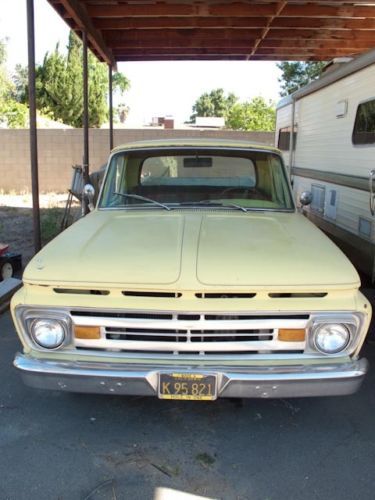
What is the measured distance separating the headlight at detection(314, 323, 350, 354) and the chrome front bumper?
0.09 metres

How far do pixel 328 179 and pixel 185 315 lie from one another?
14.3 feet

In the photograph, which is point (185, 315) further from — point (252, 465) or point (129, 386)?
point (252, 465)

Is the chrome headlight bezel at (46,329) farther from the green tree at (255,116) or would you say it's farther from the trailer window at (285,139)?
the green tree at (255,116)

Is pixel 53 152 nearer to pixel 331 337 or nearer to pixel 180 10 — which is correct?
pixel 180 10

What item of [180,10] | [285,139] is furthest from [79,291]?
[285,139]

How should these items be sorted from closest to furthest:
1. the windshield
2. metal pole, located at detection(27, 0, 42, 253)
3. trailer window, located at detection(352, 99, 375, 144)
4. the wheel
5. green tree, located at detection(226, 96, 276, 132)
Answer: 1. the windshield
2. trailer window, located at detection(352, 99, 375, 144)
3. metal pole, located at detection(27, 0, 42, 253)
4. the wheel
5. green tree, located at detection(226, 96, 276, 132)

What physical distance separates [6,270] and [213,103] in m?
87.8

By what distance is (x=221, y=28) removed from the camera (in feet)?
29.3

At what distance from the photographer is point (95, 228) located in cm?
361

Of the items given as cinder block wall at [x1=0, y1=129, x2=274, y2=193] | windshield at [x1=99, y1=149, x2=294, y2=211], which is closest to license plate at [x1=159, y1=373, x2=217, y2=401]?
windshield at [x1=99, y1=149, x2=294, y2=211]

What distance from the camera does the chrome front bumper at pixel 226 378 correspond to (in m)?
2.71

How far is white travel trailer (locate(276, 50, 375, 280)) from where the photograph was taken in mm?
5176

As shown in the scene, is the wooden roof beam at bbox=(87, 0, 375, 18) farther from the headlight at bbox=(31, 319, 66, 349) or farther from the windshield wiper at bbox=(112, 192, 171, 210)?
the headlight at bbox=(31, 319, 66, 349)

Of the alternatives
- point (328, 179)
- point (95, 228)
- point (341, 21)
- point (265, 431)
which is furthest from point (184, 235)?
point (341, 21)
